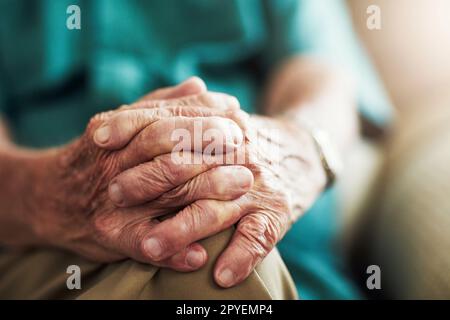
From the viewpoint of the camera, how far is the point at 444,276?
1.82 ft

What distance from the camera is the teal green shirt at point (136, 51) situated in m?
0.80

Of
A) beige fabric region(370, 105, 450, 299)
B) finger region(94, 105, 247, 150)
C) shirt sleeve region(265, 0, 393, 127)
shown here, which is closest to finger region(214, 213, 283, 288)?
finger region(94, 105, 247, 150)

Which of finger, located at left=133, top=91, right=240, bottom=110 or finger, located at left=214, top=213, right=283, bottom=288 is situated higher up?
finger, located at left=133, top=91, right=240, bottom=110

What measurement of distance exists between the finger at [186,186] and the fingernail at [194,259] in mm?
55

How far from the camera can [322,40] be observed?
0.90m

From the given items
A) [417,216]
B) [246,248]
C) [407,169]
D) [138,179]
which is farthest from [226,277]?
[407,169]

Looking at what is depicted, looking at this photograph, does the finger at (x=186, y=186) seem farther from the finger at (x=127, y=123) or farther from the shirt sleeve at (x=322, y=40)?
Answer: the shirt sleeve at (x=322, y=40)

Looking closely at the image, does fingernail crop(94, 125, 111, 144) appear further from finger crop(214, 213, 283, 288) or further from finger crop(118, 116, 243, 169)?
finger crop(214, 213, 283, 288)

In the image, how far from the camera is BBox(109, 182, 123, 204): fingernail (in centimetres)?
49

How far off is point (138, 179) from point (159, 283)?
0.38 feet

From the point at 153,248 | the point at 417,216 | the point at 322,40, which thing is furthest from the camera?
the point at 322,40

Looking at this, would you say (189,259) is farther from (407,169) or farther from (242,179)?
(407,169)

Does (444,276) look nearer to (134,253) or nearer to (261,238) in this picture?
(261,238)
